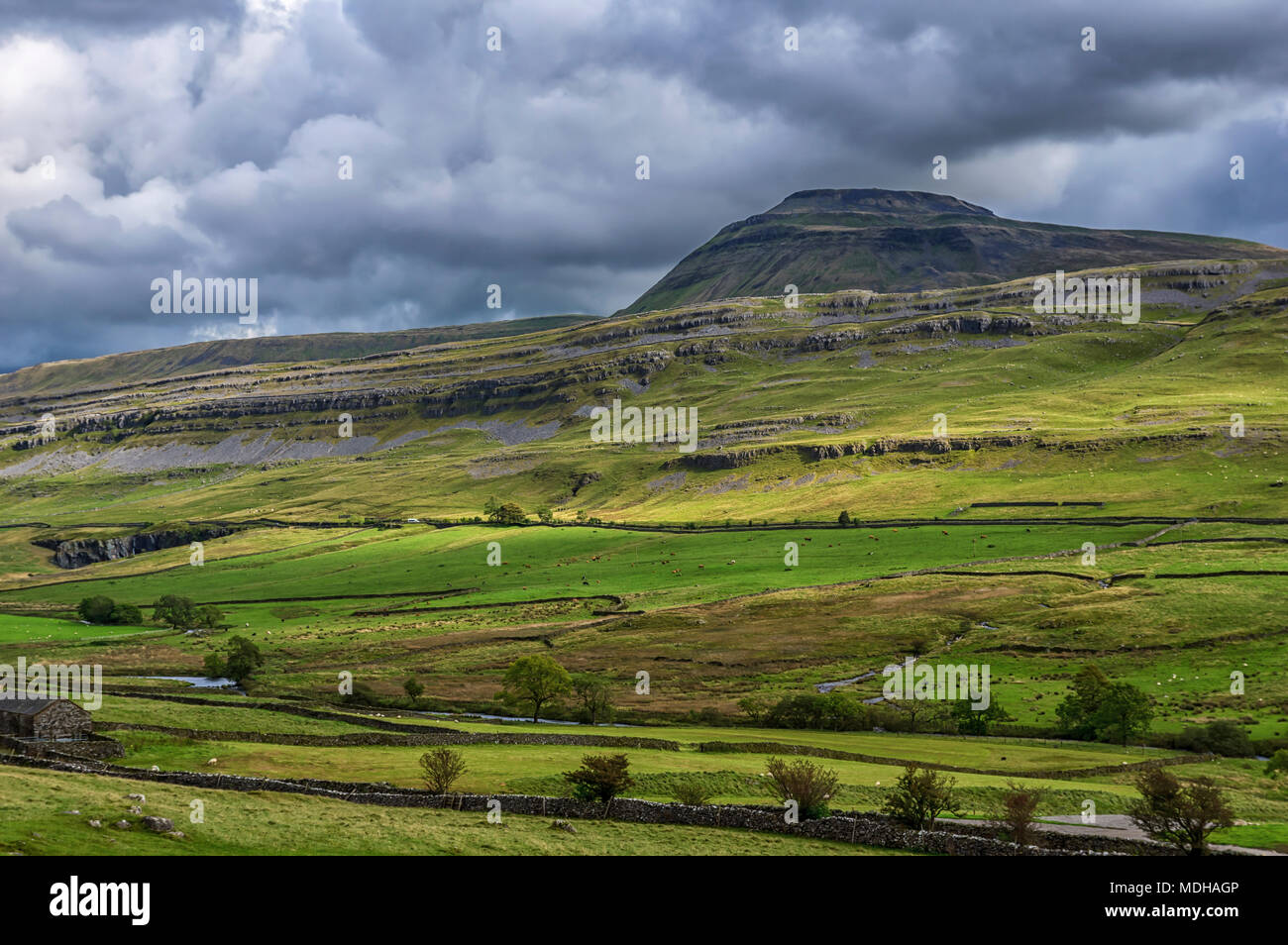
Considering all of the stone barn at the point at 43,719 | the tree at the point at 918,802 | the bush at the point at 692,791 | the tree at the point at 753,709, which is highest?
the stone barn at the point at 43,719

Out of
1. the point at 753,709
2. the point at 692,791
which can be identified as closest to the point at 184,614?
the point at 753,709

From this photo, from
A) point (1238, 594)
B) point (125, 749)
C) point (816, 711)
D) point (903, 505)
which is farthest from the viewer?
point (903, 505)

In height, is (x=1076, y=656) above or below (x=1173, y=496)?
below

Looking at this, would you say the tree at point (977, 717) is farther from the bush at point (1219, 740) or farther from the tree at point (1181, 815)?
the tree at point (1181, 815)

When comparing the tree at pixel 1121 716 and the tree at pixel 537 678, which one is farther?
the tree at pixel 537 678

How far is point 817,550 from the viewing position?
15288cm

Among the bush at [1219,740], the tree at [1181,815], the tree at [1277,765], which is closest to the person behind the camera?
the tree at [1181,815]

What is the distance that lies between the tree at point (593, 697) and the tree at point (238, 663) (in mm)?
33214

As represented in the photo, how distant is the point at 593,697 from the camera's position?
8250cm

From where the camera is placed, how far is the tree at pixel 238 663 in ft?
320

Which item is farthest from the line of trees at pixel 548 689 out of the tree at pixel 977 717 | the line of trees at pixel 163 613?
the line of trees at pixel 163 613
